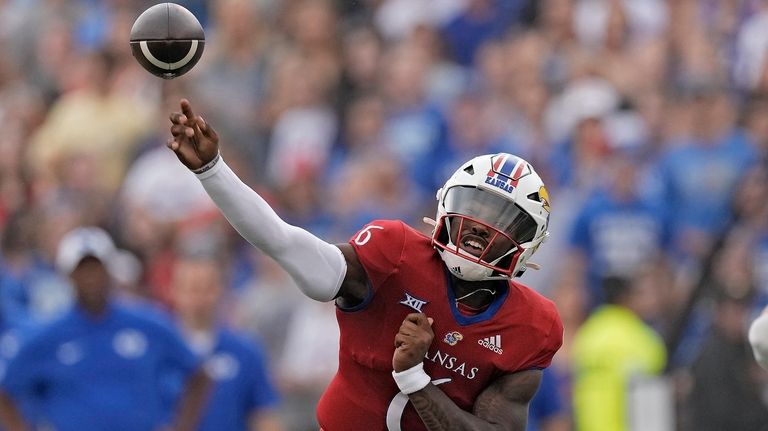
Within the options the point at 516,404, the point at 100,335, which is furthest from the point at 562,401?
the point at 516,404

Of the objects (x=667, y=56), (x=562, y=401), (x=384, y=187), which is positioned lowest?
(x=562, y=401)

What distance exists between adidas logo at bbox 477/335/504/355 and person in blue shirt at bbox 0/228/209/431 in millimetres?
4048

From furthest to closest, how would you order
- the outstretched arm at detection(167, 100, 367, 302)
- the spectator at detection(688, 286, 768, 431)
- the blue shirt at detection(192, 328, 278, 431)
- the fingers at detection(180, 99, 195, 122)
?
the spectator at detection(688, 286, 768, 431) → the blue shirt at detection(192, 328, 278, 431) → the outstretched arm at detection(167, 100, 367, 302) → the fingers at detection(180, 99, 195, 122)

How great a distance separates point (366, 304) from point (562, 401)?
16.3 feet

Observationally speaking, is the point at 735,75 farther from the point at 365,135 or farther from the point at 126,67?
the point at 126,67

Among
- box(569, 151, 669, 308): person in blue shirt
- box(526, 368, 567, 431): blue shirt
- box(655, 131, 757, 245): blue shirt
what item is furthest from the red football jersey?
box(655, 131, 757, 245): blue shirt

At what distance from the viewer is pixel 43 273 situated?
1238 centimetres

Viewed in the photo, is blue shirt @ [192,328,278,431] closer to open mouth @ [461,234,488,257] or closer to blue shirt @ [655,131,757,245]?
blue shirt @ [655,131,757,245]

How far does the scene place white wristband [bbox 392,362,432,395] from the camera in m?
6.21

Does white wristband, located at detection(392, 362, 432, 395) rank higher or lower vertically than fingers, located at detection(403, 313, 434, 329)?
lower

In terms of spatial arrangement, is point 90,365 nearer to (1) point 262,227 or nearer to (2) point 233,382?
(2) point 233,382

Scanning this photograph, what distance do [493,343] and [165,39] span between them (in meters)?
1.58

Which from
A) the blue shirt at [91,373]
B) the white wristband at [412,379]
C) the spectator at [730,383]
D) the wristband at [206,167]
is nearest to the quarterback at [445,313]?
the white wristband at [412,379]

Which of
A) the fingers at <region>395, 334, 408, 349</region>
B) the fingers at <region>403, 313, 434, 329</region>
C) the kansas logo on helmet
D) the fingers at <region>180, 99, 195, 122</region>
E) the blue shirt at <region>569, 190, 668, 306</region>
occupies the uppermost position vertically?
the fingers at <region>180, 99, 195, 122</region>
